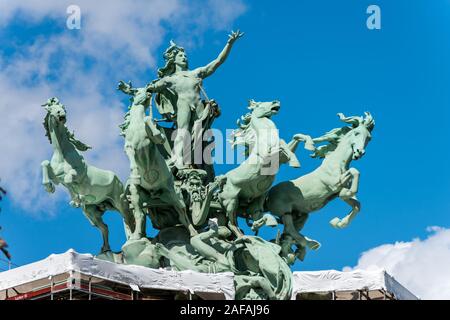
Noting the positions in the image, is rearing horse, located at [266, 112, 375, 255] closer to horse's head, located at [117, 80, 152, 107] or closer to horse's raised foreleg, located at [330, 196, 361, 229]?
horse's raised foreleg, located at [330, 196, 361, 229]

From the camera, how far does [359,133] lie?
50.4 meters

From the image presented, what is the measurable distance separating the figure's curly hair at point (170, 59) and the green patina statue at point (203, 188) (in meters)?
0.68

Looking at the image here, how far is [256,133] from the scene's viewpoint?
49844 millimetres

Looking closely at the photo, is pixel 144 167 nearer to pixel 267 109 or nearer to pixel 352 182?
pixel 267 109

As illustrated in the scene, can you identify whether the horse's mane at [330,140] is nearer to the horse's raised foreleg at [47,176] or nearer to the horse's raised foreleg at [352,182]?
the horse's raised foreleg at [352,182]

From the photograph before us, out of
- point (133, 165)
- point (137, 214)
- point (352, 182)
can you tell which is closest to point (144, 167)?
point (133, 165)

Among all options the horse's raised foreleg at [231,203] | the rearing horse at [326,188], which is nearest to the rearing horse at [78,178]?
the horse's raised foreleg at [231,203]

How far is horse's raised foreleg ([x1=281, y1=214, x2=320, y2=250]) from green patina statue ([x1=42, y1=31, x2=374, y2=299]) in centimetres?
3

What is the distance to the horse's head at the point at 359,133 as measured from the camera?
50.0 meters

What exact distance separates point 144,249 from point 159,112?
5.38 meters

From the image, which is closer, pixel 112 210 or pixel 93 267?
pixel 93 267

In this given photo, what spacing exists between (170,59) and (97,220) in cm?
572
